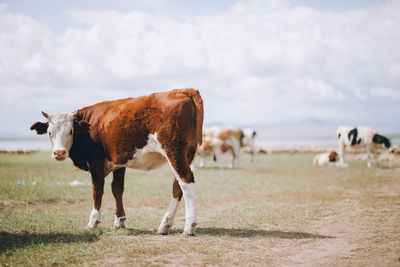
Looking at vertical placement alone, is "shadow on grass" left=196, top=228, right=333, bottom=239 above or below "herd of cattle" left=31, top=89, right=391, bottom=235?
below

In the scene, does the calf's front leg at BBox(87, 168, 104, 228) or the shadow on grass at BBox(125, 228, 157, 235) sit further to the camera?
the calf's front leg at BBox(87, 168, 104, 228)

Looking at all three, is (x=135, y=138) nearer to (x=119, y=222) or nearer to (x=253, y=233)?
(x=119, y=222)

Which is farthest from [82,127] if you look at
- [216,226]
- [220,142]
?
[220,142]

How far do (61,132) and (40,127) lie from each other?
71cm

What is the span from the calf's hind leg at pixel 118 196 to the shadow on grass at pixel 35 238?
76 cm

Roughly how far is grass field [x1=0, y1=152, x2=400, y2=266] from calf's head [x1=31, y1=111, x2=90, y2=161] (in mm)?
1546

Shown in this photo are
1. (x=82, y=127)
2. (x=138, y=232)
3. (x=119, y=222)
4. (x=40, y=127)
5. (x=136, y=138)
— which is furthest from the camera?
(x=40, y=127)

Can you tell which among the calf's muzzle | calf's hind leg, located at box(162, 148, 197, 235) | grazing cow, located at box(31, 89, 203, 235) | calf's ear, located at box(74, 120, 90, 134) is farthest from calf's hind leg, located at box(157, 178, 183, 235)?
the calf's muzzle

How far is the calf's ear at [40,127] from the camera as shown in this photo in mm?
7965

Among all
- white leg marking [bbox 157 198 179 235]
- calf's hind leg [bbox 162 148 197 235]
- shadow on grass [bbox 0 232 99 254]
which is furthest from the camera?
white leg marking [bbox 157 198 179 235]

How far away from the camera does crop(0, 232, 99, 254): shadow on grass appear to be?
6379mm

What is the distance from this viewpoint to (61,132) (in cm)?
764

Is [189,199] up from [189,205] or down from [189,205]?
up

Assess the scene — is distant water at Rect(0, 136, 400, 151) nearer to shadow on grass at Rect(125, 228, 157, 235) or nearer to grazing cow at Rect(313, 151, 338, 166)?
grazing cow at Rect(313, 151, 338, 166)
